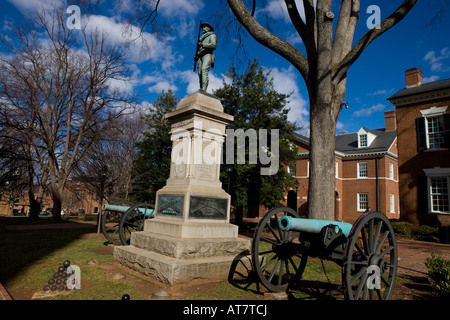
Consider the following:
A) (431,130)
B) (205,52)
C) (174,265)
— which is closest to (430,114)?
(431,130)

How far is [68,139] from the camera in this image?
20.6 metres

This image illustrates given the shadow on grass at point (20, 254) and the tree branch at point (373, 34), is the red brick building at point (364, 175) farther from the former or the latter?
the shadow on grass at point (20, 254)

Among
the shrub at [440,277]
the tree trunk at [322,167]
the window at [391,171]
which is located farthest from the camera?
the window at [391,171]

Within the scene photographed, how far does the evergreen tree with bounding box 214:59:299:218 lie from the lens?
1689 centimetres

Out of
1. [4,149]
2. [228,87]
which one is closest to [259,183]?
[228,87]

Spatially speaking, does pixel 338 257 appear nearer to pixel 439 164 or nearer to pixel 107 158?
pixel 439 164

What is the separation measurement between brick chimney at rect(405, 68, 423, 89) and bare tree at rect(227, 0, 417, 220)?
58.2 feet

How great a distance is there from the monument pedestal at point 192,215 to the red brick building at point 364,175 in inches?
901

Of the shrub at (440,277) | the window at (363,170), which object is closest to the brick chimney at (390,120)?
the window at (363,170)

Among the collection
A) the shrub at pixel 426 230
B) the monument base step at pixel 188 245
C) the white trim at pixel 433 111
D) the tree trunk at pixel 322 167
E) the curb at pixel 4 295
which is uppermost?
the white trim at pixel 433 111

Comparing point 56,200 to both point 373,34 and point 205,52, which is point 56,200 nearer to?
point 205,52

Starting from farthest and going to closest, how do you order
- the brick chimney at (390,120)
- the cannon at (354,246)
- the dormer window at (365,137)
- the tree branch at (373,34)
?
the brick chimney at (390,120) < the dormer window at (365,137) < the tree branch at (373,34) < the cannon at (354,246)

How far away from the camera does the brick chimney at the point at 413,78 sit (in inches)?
871

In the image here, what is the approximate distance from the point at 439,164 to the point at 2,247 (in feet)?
74.8
